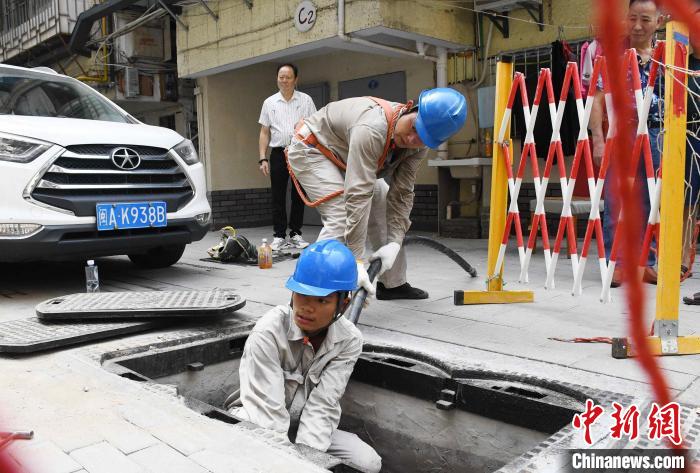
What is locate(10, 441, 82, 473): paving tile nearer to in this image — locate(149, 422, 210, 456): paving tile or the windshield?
locate(149, 422, 210, 456): paving tile

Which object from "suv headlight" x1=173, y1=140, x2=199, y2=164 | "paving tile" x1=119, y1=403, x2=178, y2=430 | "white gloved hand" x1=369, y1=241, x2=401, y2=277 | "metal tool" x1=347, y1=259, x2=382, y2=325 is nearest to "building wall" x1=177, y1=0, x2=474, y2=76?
"suv headlight" x1=173, y1=140, x2=199, y2=164

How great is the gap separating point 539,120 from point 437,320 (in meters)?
3.46

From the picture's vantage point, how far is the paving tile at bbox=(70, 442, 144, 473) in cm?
172

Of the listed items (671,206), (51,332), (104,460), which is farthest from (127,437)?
(671,206)

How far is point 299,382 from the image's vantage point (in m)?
2.53

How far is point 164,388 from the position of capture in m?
2.37

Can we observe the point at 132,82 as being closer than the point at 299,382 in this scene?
No

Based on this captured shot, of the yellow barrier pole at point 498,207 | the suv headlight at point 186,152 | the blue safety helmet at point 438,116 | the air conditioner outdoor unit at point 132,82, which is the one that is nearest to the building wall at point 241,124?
the air conditioner outdoor unit at point 132,82

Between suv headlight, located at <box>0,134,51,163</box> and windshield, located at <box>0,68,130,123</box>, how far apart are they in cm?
74

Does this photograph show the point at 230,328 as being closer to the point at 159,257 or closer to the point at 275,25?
the point at 159,257

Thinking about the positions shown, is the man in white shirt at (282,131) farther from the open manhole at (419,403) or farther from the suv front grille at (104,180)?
the open manhole at (419,403)

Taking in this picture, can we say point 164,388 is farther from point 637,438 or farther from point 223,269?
point 223,269

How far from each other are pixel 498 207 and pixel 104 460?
2.86 meters

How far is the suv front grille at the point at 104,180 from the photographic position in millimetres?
4141
